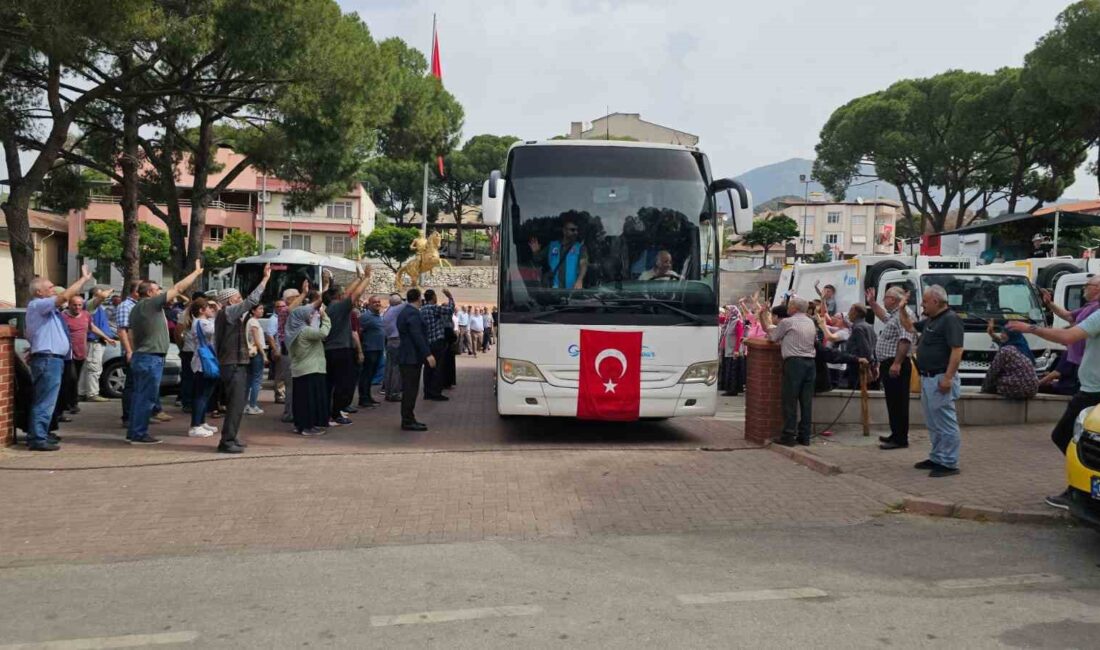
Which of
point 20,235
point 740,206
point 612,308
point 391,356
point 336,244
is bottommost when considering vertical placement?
point 391,356

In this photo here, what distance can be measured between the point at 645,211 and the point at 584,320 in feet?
4.86

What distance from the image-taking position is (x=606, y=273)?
996 cm

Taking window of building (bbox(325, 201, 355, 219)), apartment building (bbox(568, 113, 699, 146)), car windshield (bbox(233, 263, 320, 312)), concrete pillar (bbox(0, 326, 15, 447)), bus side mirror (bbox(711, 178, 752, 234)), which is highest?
apartment building (bbox(568, 113, 699, 146))

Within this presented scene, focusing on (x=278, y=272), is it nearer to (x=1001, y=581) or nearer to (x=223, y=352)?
(x=223, y=352)

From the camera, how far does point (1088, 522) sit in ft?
18.8

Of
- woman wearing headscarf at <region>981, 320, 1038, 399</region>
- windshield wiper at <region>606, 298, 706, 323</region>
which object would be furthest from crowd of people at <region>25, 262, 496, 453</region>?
woman wearing headscarf at <region>981, 320, 1038, 399</region>

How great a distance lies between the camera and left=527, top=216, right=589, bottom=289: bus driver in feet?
32.6

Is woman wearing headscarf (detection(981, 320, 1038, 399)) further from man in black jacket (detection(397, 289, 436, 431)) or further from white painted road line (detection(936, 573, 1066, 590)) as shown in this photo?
man in black jacket (detection(397, 289, 436, 431))

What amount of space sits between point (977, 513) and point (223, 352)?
7486 millimetres

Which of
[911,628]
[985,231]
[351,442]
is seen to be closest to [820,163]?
[985,231]

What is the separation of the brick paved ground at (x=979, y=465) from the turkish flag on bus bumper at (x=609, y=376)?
6.88 ft

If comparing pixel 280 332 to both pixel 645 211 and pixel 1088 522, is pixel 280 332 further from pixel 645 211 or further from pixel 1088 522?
pixel 1088 522

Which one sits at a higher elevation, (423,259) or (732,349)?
(423,259)

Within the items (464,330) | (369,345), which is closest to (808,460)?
(369,345)
